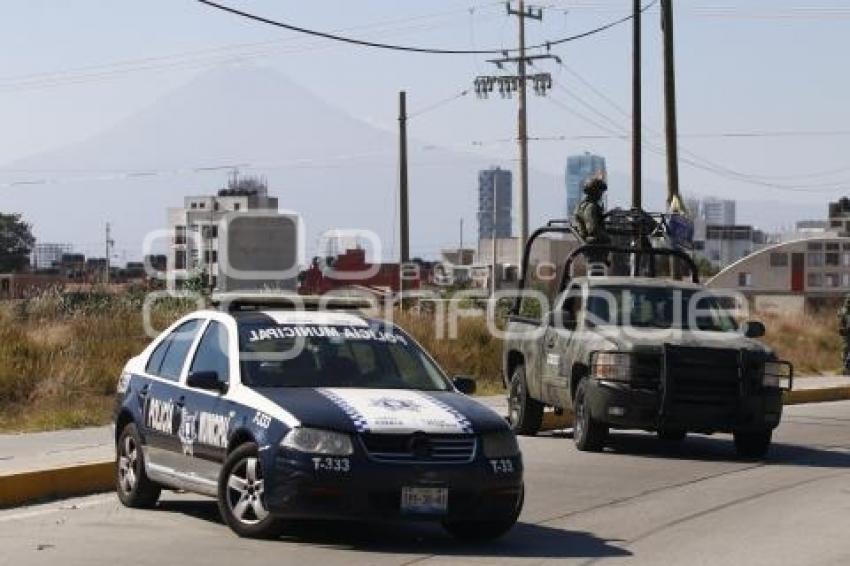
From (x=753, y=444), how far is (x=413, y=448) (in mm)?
7457

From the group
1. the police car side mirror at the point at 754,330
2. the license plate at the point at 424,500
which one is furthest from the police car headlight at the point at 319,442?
the police car side mirror at the point at 754,330

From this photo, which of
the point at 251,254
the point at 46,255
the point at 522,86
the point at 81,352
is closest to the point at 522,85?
the point at 522,86

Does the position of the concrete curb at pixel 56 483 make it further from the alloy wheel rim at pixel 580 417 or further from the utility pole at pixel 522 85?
the utility pole at pixel 522 85

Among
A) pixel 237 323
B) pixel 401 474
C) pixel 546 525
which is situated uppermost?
pixel 237 323

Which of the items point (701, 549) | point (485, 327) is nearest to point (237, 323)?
point (701, 549)

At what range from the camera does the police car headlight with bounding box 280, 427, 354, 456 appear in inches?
357

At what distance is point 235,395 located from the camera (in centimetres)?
991

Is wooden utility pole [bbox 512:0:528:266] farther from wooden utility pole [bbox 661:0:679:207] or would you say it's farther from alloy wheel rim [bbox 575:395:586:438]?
alloy wheel rim [bbox 575:395:586:438]

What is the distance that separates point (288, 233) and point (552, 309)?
30.7m

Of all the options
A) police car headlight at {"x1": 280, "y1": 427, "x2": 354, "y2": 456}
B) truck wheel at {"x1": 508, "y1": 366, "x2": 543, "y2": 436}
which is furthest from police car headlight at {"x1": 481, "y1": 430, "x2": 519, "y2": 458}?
truck wheel at {"x1": 508, "y1": 366, "x2": 543, "y2": 436}

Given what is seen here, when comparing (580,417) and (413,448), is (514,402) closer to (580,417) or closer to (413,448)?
(580,417)

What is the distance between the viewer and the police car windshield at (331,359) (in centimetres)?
1020

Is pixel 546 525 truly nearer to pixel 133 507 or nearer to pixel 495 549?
pixel 495 549

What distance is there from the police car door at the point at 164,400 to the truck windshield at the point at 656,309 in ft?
19.9
